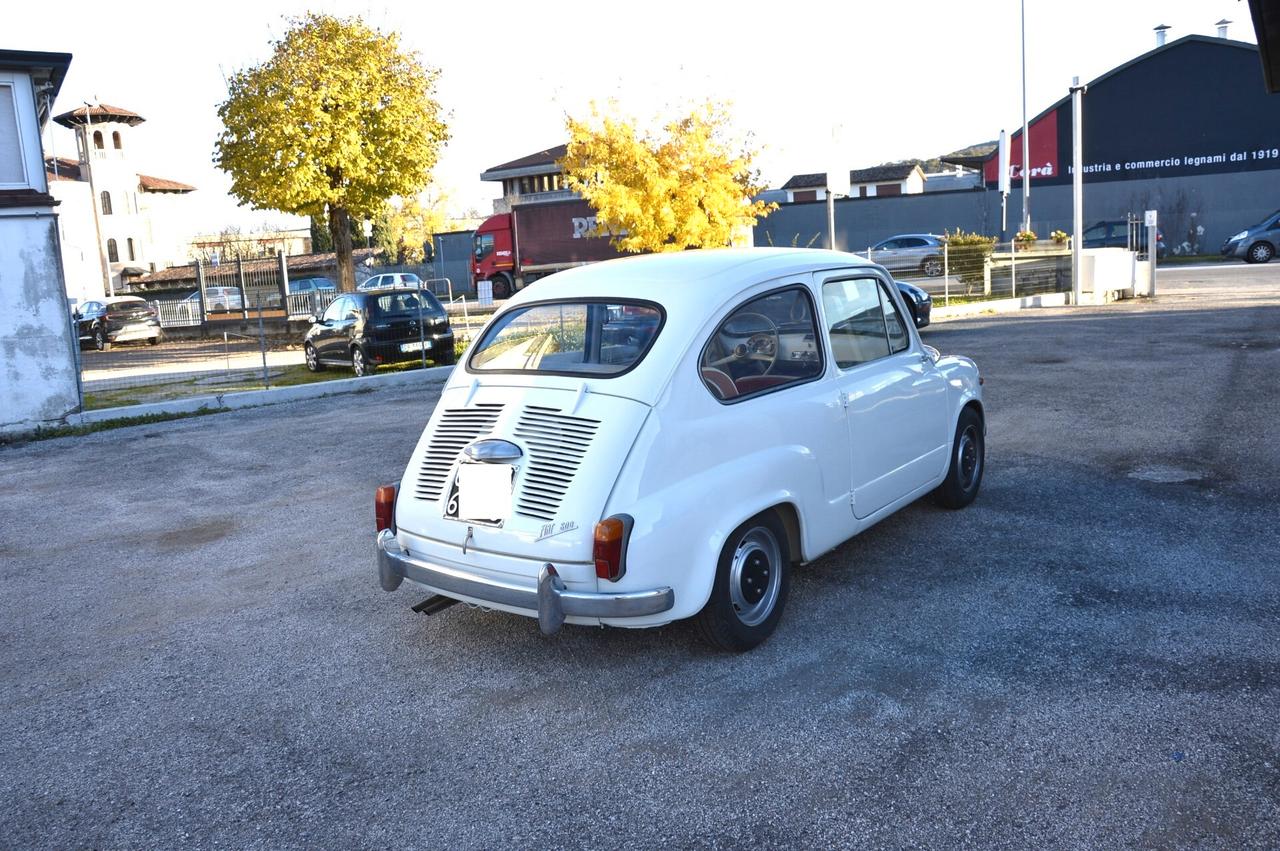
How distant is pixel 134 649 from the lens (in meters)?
5.31

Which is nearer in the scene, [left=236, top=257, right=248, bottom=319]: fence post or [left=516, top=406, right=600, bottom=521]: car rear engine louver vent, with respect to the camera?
[left=516, top=406, right=600, bottom=521]: car rear engine louver vent

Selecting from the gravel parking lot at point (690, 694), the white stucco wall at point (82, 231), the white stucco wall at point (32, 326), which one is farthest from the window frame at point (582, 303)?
the white stucco wall at point (82, 231)

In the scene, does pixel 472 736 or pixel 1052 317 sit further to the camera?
pixel 1052 317

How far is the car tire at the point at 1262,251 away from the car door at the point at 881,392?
33.5 meters

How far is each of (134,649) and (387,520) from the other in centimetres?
149

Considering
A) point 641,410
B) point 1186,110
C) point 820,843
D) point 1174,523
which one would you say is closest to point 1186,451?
point 1174,523

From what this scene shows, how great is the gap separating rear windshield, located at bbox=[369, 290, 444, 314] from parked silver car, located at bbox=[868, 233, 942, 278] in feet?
49.2

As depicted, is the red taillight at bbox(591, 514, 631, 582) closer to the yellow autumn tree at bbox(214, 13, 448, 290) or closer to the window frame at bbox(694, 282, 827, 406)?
the window frame at bbox(694, 282, 827, 406)

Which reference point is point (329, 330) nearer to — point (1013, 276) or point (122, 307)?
point (122, 307)

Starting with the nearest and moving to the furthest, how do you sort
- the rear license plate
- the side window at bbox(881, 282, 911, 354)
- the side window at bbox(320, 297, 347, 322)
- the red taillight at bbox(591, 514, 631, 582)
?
the red taillight at bbox(591, 514, 631, 582), the rear license plate, the side window at bbox(881, 282, 911, 354), the side window at bbox(320, 297, 347, 322)

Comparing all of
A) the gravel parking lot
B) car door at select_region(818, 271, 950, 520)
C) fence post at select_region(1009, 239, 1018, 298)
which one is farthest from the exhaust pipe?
fence post at select_region(1009, 239, 1018, 298)

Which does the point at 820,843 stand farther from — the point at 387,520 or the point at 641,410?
the point at 387,520

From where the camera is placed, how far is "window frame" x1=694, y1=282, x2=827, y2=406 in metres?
4.74

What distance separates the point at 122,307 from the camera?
3011 cm
